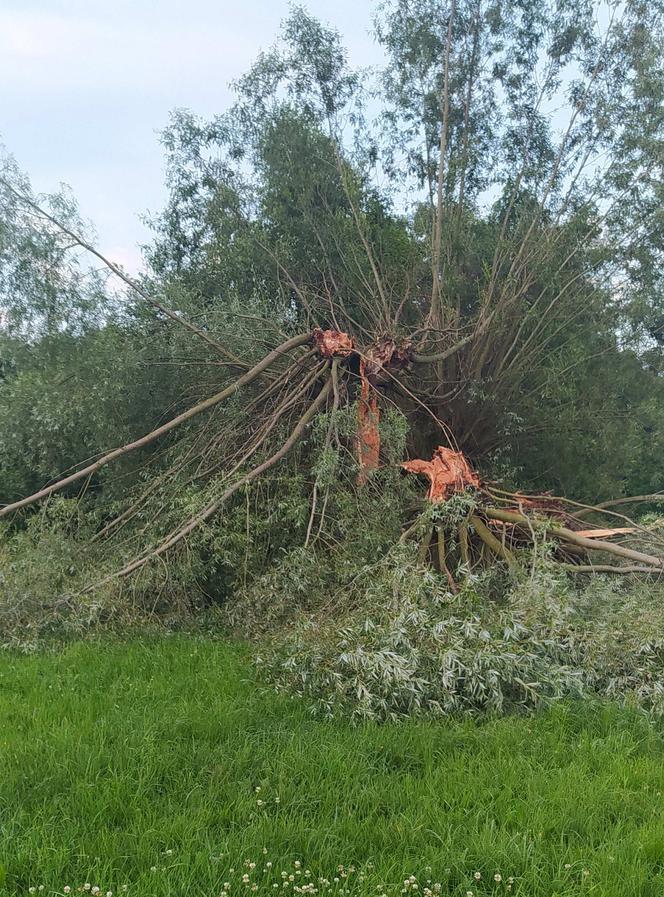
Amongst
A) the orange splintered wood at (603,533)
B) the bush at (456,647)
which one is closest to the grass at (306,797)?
the bush at (456,647)

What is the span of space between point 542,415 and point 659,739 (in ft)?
16.5

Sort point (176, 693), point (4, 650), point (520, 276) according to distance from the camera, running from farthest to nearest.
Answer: point (520, 276)
point (4, 650)
point (176, 693)

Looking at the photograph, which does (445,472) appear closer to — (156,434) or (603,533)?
(603,533)

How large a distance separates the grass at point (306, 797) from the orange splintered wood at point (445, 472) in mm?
2500

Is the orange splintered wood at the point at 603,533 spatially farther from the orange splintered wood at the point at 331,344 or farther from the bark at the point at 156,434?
the bark at the point at 156,434

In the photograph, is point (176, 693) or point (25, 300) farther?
point (25, 300)

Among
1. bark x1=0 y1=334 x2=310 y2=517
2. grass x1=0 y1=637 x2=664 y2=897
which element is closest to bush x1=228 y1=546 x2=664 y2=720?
grass x1=0 y1=637 x2=664 y2=897

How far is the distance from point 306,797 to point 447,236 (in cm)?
620

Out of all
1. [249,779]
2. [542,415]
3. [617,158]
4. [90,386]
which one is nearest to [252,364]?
[90,386]

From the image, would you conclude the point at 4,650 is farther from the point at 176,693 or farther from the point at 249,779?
the point at 249,779

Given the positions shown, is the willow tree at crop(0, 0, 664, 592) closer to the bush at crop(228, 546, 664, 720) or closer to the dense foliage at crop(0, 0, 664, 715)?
the dense foliage at crop(0, 0, 664, 715)

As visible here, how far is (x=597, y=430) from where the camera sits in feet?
26.7

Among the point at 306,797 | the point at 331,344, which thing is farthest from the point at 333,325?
the point at 306,797

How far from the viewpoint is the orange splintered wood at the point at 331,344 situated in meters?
5.82
